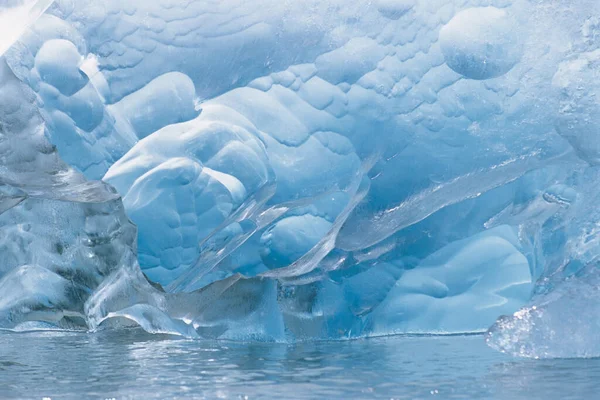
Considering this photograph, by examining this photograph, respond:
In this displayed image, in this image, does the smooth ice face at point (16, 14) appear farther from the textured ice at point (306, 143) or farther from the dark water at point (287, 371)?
the dark water at point (287, 371)

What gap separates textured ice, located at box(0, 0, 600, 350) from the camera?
333 centimetres

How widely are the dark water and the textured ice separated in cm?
28

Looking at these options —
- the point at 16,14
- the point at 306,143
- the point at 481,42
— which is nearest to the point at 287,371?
the point at 306,143

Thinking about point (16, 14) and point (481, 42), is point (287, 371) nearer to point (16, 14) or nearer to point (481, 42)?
point (481, 42)

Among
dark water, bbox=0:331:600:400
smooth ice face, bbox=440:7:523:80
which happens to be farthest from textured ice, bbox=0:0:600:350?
dark water, bbox=0:331:600:400

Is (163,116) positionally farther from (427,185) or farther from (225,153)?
(427,185)

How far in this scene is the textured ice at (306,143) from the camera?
3.33m

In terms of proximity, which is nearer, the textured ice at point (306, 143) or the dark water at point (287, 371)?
the dark water at point (287, 371)

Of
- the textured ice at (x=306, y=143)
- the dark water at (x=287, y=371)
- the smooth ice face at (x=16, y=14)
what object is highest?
the smooth ice face at (x=16, y=14)

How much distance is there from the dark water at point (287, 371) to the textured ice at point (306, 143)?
284 mm

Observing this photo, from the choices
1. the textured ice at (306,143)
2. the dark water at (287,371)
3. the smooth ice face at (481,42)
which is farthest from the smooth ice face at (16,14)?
the smooth ice face at (481,42)

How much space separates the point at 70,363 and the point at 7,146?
Result: 1147 millimetres

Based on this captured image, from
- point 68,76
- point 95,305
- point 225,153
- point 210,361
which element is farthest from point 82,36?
point 210,361

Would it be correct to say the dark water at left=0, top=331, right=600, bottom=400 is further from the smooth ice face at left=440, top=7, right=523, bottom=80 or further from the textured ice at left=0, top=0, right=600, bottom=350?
the smooth ice face at left=440, top=7, right=523, bottom=80
